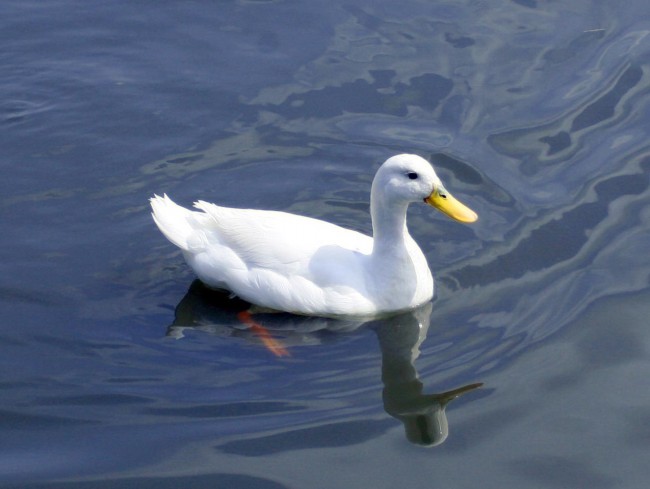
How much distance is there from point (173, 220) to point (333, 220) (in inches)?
55.0

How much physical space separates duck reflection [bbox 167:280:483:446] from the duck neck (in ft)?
1.53

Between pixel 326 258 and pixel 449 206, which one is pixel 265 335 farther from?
pixel 449 206

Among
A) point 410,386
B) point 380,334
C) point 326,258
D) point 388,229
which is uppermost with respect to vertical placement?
point 388,229

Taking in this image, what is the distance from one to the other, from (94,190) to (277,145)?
1.56 meters

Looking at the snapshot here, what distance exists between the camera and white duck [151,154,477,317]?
25.8 ft

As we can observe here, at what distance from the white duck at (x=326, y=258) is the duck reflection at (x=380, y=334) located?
92 millimetres

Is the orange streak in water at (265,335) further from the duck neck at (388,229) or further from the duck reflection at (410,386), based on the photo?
the duck neck at (388,229)

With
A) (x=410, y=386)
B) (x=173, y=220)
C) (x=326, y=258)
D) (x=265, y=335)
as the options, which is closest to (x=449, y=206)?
(x=326, y=258)

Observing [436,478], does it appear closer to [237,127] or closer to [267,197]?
[267,197]

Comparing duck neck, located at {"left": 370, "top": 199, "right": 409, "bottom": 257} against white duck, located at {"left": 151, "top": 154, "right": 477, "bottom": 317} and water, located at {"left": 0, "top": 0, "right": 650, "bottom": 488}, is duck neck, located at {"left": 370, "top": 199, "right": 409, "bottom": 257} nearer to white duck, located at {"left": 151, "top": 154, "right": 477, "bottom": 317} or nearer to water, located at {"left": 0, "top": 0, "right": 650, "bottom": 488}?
white duck, located at {"left": 151, "top": 154, "right": 477, "bottom": 317}

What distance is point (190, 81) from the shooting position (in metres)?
10.5

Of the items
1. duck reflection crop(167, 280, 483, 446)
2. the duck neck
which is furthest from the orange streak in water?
the duck neck

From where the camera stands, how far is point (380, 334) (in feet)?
26.2

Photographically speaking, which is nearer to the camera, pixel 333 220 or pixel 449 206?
pixel 449 206
